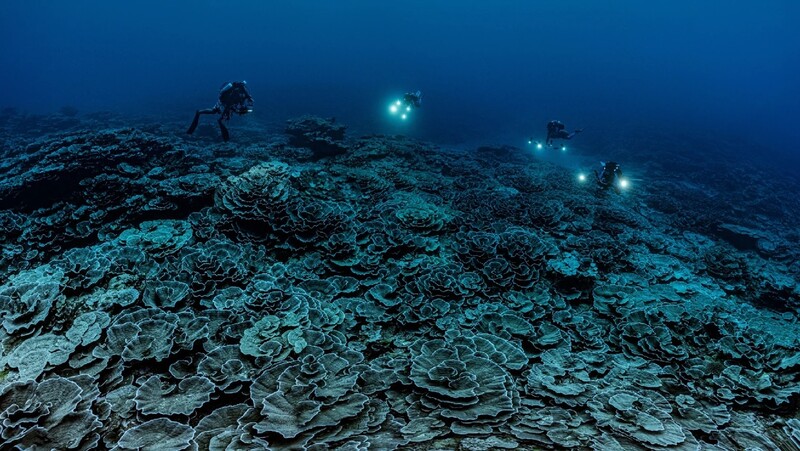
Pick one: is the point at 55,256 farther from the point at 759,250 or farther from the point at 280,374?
the point at 759,250

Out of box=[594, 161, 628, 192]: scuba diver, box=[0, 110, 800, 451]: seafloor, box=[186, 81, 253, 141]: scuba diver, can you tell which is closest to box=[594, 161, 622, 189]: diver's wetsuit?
box=[594, 161, 628, 192]: scuba diver

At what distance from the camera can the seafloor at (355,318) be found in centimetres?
322

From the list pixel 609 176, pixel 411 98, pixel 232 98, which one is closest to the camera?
pixel 232 98

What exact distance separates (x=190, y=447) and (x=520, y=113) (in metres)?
72.0

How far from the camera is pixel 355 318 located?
533 cm

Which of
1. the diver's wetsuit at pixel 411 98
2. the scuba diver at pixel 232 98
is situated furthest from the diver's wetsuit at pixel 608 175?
the scuba diver at pixel 232 98

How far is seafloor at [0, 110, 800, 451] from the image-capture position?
322cm

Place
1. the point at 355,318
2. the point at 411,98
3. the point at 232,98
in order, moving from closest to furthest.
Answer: the point at 355,318
the point at 232,98
the point at 411,98

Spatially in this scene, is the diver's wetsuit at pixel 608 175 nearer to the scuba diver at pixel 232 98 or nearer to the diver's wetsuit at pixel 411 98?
the diver's wetsuit at pixel 411 98

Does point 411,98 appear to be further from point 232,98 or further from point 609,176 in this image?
point 609,176

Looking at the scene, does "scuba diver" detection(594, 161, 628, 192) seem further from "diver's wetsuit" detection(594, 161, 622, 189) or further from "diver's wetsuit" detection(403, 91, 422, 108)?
"diver's wetsuit" detection(403, 91, 422, 108)

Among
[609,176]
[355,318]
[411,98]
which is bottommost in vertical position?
[355,318]

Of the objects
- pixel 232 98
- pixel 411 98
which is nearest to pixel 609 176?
pixel 411 98

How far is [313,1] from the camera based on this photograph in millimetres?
164875
